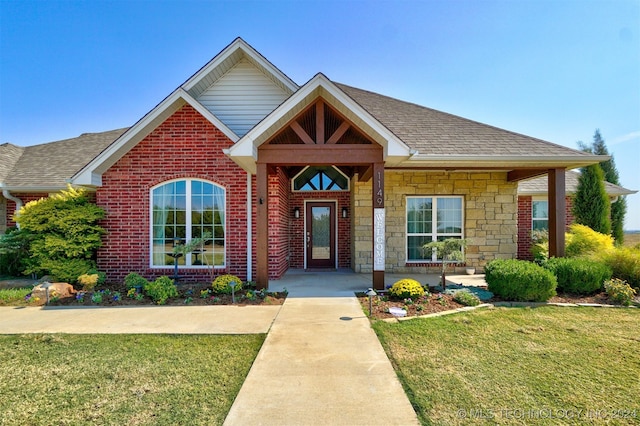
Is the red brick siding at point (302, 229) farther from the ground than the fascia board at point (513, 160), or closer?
closer

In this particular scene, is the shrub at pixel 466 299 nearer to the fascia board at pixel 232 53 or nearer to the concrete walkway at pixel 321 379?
the concrete walkway at pixel 321 379

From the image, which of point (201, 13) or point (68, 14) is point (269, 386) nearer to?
point (201, 13)

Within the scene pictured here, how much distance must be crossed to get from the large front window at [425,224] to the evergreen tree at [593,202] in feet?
17.8

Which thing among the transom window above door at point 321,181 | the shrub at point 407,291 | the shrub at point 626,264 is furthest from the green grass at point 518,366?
the transom window above door at point 321,181

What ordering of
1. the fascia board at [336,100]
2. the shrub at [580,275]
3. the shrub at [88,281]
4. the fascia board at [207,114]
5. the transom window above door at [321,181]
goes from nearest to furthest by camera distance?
the fascia board at [336,100] → the shrub at [580,275] → the shrub at [88,281] → the fascia board at [207,114] → the transom window above door at [321,181]

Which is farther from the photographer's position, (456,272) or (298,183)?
(298,183)

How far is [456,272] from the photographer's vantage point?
404 inches

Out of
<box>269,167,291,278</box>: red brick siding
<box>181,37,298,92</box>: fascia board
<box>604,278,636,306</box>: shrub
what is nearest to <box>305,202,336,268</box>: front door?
<box>269,167,291,278</box>: red brick siding

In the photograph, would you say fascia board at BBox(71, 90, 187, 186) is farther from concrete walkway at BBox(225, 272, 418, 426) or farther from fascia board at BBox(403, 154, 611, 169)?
fascia board at BBox(403, 154, 611, 169)

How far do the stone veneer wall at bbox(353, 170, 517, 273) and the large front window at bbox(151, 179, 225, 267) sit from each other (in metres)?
4.08

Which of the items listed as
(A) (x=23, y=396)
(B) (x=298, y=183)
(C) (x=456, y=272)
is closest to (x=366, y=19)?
(B) (x=298, y=183)

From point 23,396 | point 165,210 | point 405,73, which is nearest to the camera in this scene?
point 23,396

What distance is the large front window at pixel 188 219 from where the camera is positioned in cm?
857

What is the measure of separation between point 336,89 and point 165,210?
17.9ft
